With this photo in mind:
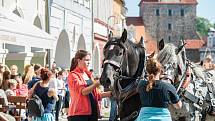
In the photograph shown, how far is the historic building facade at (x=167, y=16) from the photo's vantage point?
124938 mm

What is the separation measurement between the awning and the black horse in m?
3.97

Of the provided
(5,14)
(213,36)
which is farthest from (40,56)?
(213,36)

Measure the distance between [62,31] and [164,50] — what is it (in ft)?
67.4

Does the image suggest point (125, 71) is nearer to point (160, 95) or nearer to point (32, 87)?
point (160, 95)

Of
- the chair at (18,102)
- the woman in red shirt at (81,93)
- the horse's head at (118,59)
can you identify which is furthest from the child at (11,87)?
the horse's head at (118,59)

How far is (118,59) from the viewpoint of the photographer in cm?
749

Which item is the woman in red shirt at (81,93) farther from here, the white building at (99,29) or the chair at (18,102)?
the white building at (99,29)

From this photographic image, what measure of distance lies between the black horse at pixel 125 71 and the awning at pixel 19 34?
3.97m

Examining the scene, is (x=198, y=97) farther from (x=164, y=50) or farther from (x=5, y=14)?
(x=5, y=14)

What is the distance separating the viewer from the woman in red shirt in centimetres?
784

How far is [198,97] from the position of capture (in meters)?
8.69

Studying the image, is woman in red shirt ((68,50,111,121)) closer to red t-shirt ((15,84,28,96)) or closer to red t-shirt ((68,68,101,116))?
red t-shirt ((68,68,101,116))

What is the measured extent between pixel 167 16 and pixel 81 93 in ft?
395

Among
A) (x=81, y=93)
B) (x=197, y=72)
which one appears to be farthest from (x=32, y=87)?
(x=197, y=72)
